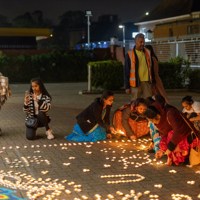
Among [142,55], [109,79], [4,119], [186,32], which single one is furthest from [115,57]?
[142,55]

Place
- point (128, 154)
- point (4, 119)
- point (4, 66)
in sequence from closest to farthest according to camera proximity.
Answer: point (128, 154)
point (4, 119)
point (4, 66)

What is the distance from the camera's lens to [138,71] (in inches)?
343

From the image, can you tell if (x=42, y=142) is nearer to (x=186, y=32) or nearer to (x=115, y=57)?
(x=115, y=57)

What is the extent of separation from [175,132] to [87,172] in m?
1.31

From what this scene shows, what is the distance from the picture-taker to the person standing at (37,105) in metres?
8.55

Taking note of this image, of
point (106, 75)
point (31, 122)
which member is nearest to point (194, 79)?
point (106, 75)

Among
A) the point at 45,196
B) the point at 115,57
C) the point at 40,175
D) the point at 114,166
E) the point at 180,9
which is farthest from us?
the point at 180,9

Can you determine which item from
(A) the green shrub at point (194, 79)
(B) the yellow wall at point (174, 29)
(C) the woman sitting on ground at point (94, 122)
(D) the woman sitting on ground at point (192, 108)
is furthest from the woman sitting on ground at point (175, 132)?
(B) the yellow wall at point (174, 29)

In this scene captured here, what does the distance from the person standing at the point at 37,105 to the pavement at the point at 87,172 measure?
0.59ft

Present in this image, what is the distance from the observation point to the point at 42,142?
327 inches

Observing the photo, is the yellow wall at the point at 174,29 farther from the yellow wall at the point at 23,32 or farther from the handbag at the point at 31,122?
the handbag at the point at 31,122

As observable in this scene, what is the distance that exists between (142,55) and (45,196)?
4155 mm

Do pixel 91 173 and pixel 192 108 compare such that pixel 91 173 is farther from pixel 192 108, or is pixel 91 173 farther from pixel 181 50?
pixel 181 50

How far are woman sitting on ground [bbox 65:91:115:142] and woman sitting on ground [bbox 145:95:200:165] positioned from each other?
5.41 feet
